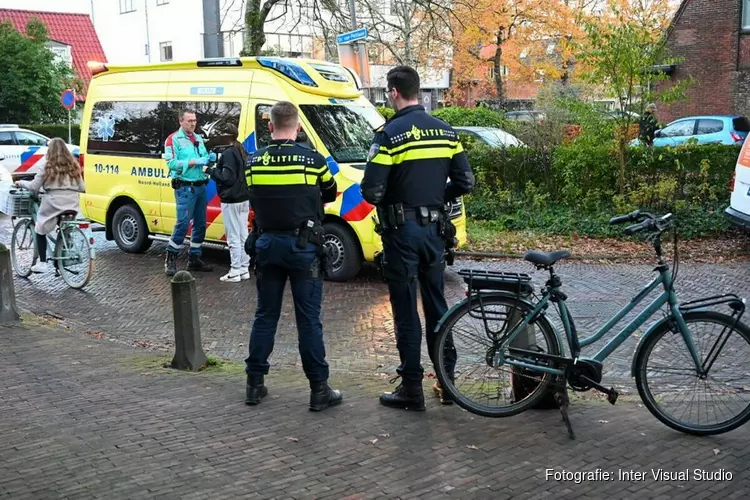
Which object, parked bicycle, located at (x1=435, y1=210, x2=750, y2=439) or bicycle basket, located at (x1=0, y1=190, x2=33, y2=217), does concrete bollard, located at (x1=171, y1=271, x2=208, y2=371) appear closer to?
parked bicycle, located at (x1=435, y1=210, x2=750, y2=439)

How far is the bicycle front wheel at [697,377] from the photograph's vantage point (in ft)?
14.8

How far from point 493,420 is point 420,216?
1308 mm

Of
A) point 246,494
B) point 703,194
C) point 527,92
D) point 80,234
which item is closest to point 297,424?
point 246,494

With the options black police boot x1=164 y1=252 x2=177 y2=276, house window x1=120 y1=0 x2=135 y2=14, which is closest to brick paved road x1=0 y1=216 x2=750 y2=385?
black police boot x1=164 y1=252 x2=177 y2=276

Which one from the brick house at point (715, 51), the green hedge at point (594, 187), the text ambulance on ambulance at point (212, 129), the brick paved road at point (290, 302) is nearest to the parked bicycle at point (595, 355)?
the brick paved road at point (290, 302)

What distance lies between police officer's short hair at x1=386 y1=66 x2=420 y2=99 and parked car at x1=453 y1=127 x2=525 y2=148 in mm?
9496

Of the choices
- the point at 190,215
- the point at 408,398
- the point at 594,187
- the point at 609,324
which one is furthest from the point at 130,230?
the point at 609,324

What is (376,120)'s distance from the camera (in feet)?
34.3

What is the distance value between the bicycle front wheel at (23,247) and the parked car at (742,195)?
8.69 metres

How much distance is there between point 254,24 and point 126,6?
29.9 meters

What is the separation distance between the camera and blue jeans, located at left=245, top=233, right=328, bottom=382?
5094 mm

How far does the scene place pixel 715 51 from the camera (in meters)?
28.3

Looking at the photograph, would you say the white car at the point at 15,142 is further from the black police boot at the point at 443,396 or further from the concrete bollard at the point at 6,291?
the black police boot at the point at 443,396

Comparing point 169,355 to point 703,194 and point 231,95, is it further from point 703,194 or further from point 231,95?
point 703,194
